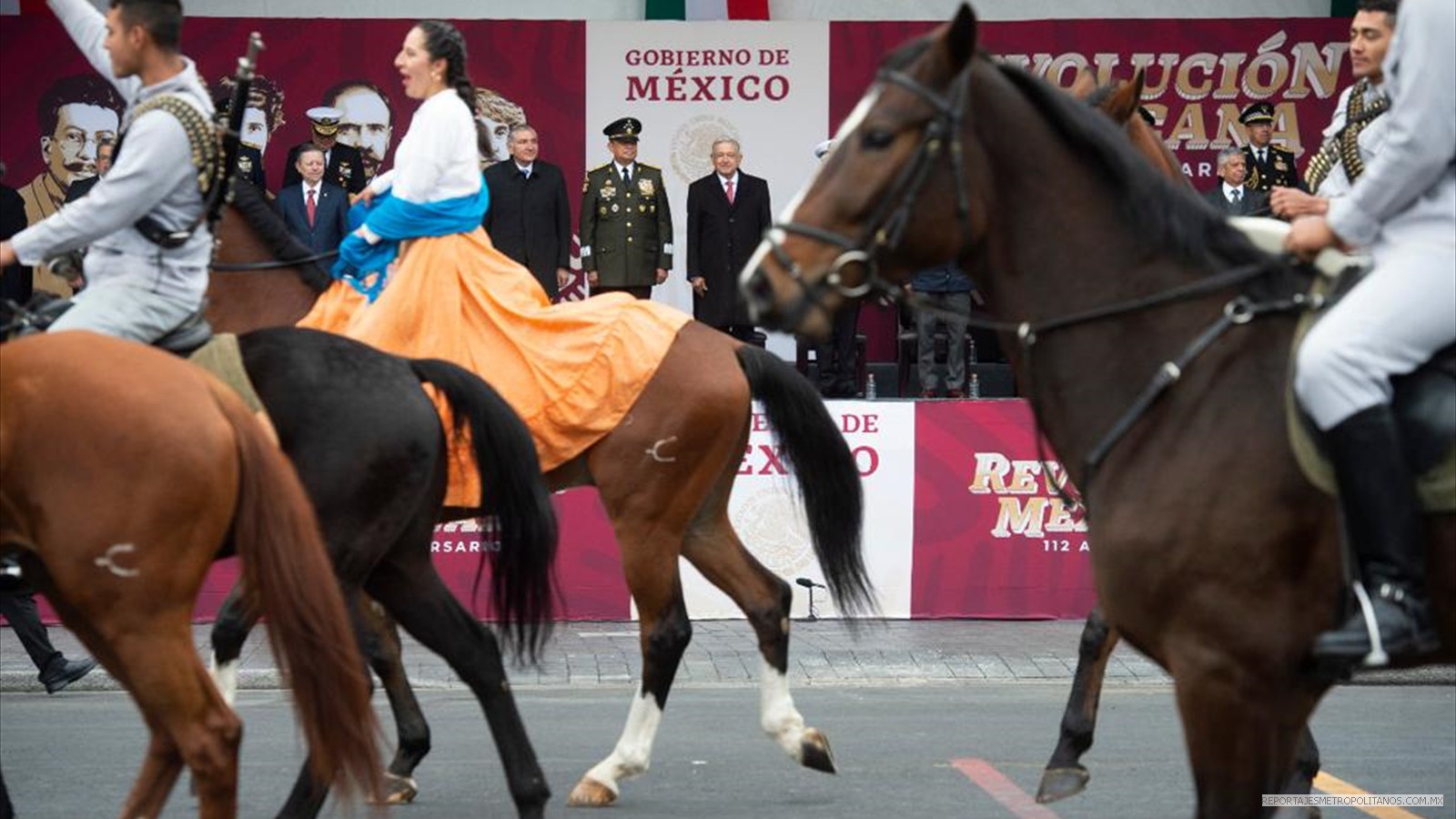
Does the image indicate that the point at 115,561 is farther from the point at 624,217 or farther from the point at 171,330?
the point at 624,217

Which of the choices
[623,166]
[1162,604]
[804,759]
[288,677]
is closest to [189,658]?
[288,677]

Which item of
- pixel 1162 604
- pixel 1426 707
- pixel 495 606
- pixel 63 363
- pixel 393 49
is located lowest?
pixel 1426 707

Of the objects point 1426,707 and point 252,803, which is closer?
point 252,803

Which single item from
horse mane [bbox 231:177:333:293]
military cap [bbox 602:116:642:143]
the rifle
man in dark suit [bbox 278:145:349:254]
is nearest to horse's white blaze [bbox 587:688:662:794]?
horse mane [bbox 231:177:333:293]

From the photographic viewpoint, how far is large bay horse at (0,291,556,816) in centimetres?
733

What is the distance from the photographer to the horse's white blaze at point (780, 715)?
902 centimetres

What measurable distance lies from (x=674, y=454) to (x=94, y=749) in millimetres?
2862

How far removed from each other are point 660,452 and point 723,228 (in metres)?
10.2

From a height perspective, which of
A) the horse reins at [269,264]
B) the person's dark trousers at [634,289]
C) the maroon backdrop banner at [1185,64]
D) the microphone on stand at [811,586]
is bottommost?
the microphone on stand at [811,586]

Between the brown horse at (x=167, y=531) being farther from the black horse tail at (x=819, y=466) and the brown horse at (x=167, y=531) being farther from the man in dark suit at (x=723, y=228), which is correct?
the man in dark suit at (x=723, y=228)

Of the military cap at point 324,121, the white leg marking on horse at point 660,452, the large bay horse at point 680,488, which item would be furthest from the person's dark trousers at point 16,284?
the white leg marking on horse at point 660,452

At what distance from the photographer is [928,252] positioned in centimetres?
563

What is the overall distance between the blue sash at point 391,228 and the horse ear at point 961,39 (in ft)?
12.8

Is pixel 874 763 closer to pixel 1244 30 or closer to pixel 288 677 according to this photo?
pixel 288 677
